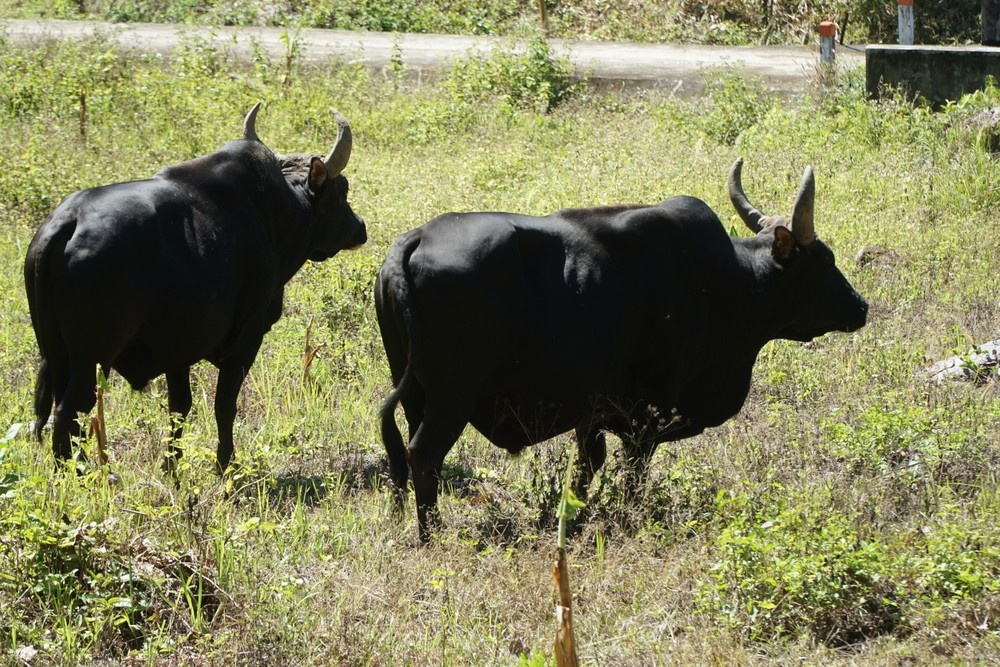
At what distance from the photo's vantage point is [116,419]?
757 centimetres

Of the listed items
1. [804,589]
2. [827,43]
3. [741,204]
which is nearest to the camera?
[804,589]

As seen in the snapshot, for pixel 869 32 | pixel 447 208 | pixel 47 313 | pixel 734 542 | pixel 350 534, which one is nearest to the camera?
pixel 734 542

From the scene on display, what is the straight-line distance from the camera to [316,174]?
815cm

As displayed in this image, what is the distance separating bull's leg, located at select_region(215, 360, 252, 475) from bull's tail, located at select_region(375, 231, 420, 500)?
1.22 m

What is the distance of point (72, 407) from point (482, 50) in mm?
12470

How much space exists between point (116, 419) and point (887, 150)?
8.16m

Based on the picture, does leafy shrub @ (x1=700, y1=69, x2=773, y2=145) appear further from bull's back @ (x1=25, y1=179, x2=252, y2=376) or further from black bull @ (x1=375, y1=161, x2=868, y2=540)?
bull's back @ (x1=25, y1=179, x2=252, y2=376)

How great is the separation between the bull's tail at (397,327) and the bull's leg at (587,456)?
864mm

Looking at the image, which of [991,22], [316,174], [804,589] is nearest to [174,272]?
[316,174]

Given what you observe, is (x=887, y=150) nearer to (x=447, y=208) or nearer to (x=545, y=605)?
(x=447, y=208)

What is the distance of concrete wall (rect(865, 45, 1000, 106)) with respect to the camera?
14023mm

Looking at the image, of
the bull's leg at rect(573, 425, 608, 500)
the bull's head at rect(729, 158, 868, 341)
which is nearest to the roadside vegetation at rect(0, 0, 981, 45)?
the bull's head at rect(729, 158, 868, 341)

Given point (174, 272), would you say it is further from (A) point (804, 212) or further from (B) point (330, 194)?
(A) point (804, 212)

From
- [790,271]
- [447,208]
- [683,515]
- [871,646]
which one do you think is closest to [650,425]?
[683,515]
